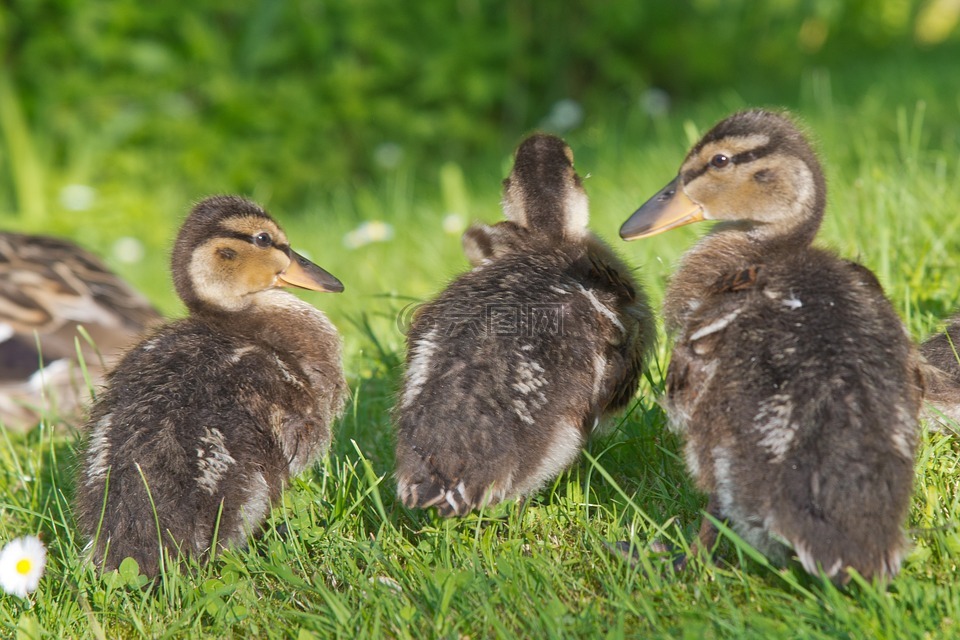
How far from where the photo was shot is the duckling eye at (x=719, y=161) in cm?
390

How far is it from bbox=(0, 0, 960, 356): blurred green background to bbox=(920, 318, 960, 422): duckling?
Result: 628 cm

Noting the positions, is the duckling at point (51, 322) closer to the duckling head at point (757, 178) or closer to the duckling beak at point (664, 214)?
the duckling beak at point (664, 214)

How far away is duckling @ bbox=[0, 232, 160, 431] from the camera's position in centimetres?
584

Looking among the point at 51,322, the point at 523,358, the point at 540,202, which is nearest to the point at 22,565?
the point at 523,358

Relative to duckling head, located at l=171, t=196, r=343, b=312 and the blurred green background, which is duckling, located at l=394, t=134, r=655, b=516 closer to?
duckling head, located at l=171, t=196, r=343, b=312

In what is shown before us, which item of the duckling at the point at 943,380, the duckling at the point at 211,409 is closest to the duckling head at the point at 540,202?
the duckling at the point at 211,409

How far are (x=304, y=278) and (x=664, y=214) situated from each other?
144cm

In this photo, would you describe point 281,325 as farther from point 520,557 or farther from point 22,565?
point 520,557

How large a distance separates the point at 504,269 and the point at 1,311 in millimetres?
3356

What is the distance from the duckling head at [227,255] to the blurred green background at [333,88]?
18.9 feet

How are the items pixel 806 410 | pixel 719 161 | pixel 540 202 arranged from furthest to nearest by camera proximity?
pixel 540 202, pixel 719 161, pixel 806 410

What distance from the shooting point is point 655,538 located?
3.41 meters

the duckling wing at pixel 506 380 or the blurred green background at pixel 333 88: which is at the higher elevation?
the blurred green background at pixel 333 88

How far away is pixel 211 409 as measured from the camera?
364 centimetres
